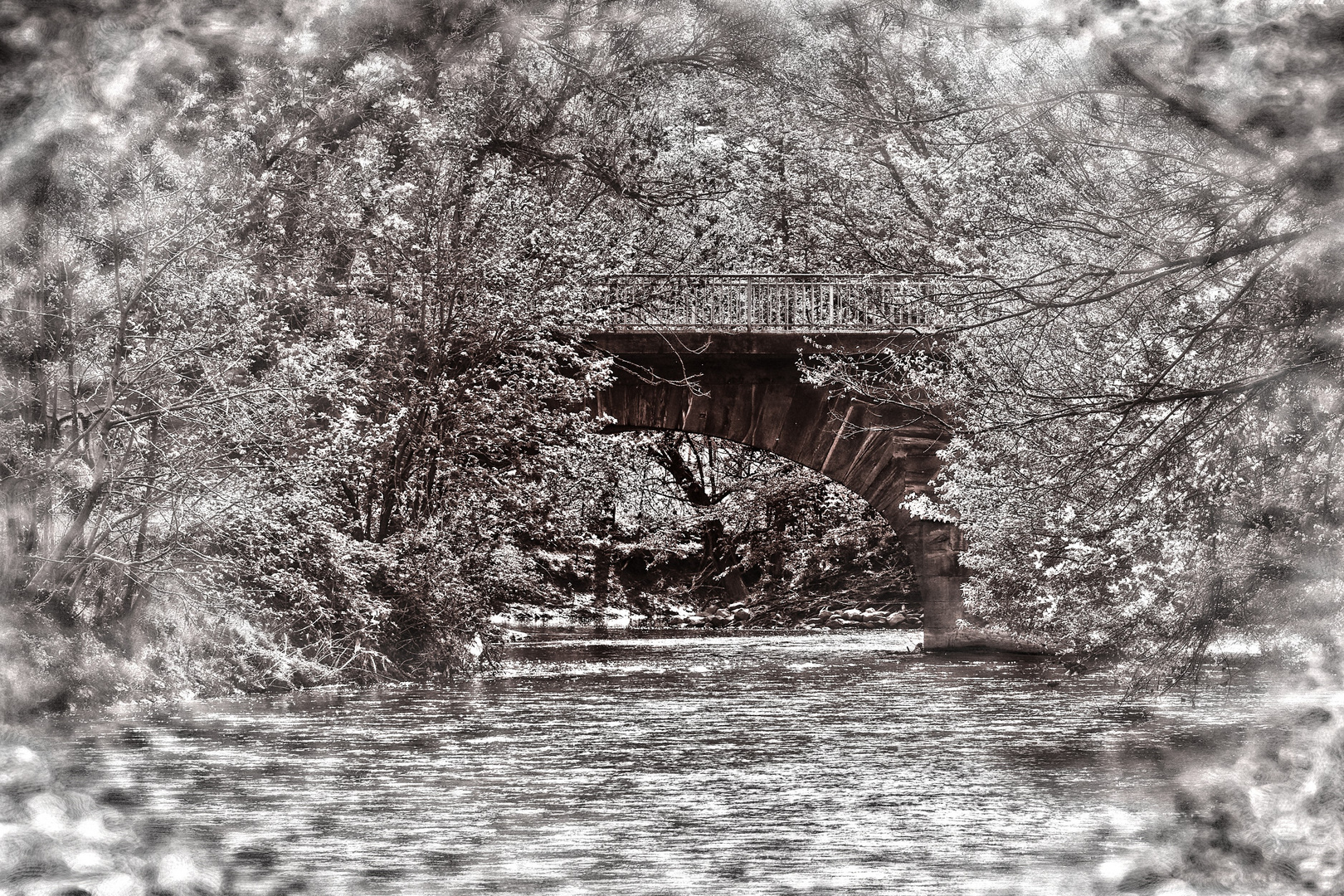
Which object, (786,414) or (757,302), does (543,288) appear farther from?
(786,414)

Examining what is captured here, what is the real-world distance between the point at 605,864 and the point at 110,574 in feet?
21.7

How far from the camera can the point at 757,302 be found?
19.6 metres

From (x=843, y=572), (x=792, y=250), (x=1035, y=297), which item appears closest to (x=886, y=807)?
(x=1035, y=297)

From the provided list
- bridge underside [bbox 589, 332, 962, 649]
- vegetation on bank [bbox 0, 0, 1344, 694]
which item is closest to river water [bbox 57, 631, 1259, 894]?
vegetation on bank [bbox 0, 0, 1344, 694]

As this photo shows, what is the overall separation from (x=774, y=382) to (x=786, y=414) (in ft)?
1.44

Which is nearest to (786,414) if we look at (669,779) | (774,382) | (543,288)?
(774,382)

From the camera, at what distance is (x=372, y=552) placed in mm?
14953

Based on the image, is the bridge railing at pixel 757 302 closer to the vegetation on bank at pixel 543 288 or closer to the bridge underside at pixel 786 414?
the bridge underside at pixel 786 414

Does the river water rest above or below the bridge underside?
below

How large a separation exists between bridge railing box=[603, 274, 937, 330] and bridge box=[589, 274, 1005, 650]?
14 mm

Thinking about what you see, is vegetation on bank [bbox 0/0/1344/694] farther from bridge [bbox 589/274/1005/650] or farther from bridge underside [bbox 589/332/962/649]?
bridge underside [bbox 589/332/962/649]

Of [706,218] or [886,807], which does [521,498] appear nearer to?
[706,218]

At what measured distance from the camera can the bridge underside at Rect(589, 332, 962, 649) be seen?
63.2 feet

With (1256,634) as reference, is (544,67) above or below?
above
